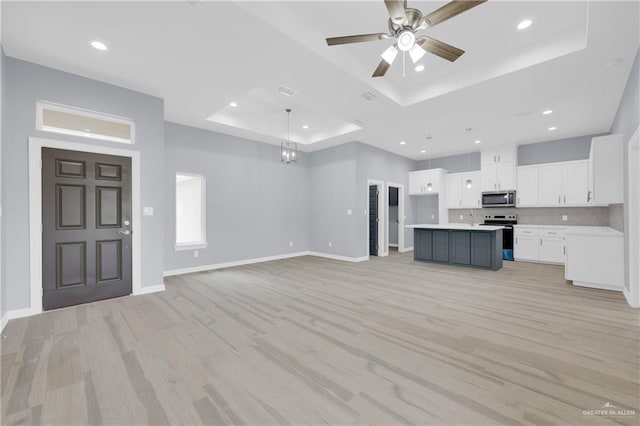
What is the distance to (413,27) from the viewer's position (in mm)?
2338

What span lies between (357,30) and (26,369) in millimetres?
4555

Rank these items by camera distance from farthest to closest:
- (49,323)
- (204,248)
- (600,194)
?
(204,248), (600,194), (49,323)

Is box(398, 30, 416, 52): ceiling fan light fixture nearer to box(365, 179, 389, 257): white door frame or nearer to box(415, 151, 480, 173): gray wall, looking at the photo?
box(365, 179, 389, 257): white door frame

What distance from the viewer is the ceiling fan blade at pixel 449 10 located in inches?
78.2

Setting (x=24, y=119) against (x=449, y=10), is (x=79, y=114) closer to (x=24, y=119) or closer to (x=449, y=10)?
(x=24, y=119)

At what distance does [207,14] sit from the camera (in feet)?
8.36

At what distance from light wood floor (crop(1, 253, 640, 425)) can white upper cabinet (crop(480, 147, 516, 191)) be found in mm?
3698

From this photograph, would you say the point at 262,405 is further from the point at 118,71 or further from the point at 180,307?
the point at 118,71

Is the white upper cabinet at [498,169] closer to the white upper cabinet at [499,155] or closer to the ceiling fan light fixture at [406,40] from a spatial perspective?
the white upper cabinet at [499,155]

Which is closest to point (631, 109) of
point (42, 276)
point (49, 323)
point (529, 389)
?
point (529, 389)

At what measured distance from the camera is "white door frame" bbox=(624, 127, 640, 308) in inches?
137

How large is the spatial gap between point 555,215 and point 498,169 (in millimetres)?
1765

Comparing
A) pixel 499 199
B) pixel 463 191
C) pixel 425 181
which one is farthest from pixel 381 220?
pixel 499 199

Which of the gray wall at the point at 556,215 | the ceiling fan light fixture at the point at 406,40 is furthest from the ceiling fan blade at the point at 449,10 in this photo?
the gray wall at the point at 556,215
